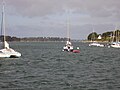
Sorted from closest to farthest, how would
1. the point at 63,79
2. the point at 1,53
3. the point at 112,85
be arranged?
the point at 112,85, the point at 63,79, the point at 1,53

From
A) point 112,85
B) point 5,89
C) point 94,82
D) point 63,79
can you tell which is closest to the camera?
point 5,89

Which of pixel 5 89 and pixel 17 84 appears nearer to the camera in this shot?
pixel 5 89

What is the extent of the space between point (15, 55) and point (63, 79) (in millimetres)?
44016

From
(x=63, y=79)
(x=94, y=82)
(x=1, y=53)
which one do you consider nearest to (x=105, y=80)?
(x=94, y=82)

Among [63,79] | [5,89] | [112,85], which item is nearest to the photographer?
[5,89]

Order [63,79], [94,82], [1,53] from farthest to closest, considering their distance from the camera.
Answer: [1,53] < [63,79] < [94,82]

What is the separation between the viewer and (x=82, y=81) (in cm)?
3688

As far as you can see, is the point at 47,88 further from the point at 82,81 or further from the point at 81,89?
the point at 82,81

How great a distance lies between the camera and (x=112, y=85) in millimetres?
33750

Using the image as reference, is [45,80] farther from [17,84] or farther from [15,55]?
[15,55]

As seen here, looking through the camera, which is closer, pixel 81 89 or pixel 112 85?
pixel 81 89

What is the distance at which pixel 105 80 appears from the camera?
37.7m

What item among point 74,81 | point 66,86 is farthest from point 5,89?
point 74,81

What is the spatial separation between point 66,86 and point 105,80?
6621 mm
